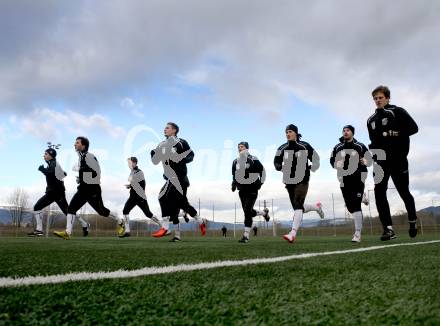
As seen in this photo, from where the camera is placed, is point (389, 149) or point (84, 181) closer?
point (389, 149)

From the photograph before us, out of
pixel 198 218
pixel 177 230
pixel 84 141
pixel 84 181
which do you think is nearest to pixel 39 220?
pixel 84 181

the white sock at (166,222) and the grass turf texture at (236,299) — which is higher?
the white sock at (166,222)

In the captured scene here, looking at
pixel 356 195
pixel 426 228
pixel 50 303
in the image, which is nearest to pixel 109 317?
pixel 50 303

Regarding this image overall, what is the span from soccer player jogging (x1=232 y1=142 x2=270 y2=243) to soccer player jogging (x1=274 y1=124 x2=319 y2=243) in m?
1.09

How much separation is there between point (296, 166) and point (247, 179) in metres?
1.42

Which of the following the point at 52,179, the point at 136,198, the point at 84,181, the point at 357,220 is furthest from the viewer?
the point at 136,198

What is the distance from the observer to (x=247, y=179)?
856 centimetres

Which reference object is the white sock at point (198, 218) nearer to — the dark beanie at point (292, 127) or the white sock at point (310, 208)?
the white sock at point (310, 208)

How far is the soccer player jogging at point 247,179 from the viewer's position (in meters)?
8.53

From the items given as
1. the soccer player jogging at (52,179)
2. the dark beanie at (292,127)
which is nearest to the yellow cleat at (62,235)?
the soccer player jogging at (52,179)

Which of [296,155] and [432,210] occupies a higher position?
[296,155]

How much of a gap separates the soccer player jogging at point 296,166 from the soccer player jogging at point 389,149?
1.13 metres

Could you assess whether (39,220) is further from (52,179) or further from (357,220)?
(357,220)

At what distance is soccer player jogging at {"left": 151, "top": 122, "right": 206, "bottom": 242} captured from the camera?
8.58 meters
